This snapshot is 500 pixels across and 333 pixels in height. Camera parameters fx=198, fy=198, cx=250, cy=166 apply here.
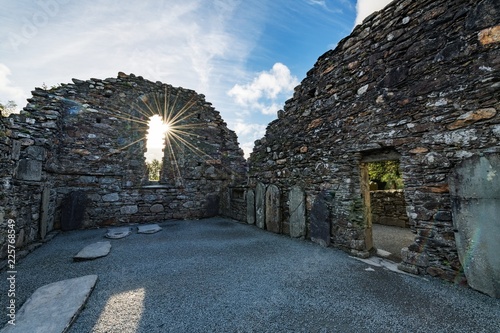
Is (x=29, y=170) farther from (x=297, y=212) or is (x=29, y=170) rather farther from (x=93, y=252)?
(x=297, y=212)

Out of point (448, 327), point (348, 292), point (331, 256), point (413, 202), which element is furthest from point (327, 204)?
point (448, 327)

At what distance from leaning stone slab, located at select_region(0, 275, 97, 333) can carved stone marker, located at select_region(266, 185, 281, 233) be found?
373cm

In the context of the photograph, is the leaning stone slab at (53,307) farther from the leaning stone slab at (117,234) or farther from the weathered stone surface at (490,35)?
the weathered stone surface at (490,35)

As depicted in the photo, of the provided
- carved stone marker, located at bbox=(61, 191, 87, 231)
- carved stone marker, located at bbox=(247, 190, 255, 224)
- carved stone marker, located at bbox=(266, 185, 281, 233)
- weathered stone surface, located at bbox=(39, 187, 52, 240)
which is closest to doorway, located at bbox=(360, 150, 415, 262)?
carved stone marker, located at bbox=(266, 185, 281, 233)

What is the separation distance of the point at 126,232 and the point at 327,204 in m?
5.03

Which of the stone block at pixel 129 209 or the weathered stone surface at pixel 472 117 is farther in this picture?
the stone block at pixel 129 209

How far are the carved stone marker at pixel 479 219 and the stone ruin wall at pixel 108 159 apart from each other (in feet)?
20.1

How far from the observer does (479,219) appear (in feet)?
7.38

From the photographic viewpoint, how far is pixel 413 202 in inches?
113

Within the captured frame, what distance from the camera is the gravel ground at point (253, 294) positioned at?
1.77m

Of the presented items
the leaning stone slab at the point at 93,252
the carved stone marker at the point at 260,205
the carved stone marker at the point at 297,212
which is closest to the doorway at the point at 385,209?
the carved stone marker at the point at 297,212

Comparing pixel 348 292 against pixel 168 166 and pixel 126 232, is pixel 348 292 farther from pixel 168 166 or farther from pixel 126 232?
pixel 168 166

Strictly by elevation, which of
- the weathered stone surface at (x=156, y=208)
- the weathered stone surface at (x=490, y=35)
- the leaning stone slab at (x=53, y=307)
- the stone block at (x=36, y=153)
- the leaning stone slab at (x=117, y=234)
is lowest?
the leaning stone slab at (x=117, y=234)

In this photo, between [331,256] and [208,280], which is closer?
[208,280]
